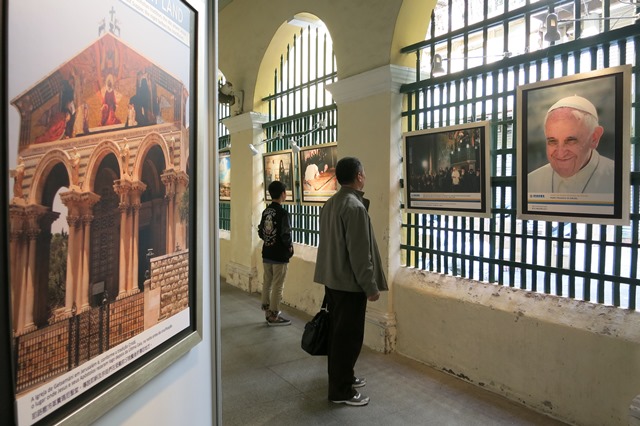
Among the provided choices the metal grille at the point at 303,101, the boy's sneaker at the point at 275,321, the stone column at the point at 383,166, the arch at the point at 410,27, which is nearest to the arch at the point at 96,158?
the stone column at the point at 383,166

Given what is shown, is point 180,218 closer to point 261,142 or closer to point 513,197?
point 513,197

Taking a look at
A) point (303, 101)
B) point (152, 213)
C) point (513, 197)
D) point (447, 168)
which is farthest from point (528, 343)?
point (303, 101)

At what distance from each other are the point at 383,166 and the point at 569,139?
1.88 metres

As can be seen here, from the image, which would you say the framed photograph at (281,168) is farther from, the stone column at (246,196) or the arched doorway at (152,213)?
the arched doorway at (152,213)

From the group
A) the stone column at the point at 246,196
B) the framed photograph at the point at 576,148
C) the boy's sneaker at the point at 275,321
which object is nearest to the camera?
Result: the framed photograph at the point at 576,148

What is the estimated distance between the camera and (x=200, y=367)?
5.94 ft

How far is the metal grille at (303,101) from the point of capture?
641 centimetres

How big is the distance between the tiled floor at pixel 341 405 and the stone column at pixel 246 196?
2777mm

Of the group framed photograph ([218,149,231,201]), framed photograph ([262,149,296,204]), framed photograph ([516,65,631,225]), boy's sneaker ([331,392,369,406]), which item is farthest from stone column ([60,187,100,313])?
framed photograph ([218,149,231,201])

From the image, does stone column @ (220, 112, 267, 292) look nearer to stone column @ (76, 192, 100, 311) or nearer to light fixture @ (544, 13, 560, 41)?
light fixture @ (544, 13, 560, 41)

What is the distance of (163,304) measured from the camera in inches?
58.9

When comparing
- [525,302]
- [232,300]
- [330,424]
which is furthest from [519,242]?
[232,300]

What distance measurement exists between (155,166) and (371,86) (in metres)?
3.74

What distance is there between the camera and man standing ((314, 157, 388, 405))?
130 inches
